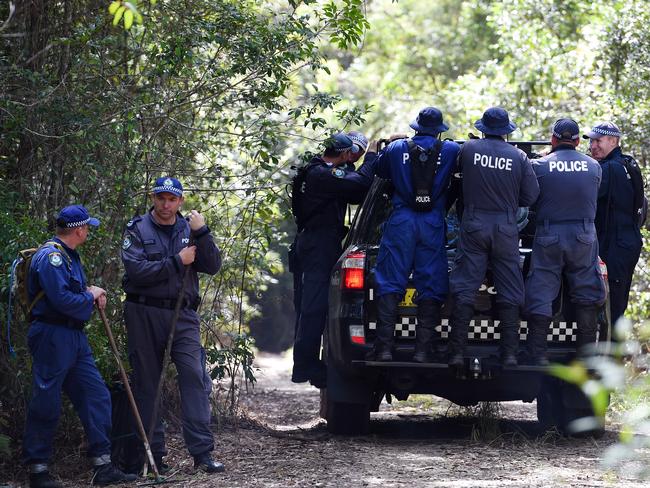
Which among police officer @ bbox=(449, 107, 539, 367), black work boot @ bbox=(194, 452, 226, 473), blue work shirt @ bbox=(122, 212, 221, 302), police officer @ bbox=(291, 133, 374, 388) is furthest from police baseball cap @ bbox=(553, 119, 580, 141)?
black work boot @ bbox=(194, 452, 226, 473)

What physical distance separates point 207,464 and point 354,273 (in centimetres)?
162

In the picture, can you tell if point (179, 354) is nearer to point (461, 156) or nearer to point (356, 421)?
point (356, 421)

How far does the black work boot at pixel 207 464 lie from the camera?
21.2 feet

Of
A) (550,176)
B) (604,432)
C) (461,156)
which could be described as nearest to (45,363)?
(461,156)

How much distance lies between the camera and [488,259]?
281 inches

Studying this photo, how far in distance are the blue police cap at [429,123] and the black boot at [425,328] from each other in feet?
3.99

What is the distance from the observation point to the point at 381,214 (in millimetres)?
7660

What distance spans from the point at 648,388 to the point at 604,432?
20.3 ft

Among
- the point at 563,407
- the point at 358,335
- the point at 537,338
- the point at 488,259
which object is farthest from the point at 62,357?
the point at 563,407

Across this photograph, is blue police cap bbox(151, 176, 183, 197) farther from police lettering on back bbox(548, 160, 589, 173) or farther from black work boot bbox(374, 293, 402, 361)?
police lettering on back bbox(548, 160, 589, 173)

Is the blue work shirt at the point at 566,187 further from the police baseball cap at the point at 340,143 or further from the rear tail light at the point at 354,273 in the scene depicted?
the police baseball cap at the point at 340,143

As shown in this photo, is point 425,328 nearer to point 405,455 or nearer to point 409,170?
point 405,455

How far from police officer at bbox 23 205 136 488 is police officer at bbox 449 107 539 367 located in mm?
2291

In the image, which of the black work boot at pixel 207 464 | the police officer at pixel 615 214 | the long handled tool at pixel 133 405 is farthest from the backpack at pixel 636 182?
the long handled tool at pixel 133 405
